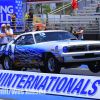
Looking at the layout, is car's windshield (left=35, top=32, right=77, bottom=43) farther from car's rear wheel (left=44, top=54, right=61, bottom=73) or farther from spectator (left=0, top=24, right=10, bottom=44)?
spectator (left=0, top=24, right=10, bottom=44)

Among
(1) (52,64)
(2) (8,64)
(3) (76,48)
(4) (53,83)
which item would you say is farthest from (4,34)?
(4) (53,83)

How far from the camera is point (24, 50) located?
32.9 ft

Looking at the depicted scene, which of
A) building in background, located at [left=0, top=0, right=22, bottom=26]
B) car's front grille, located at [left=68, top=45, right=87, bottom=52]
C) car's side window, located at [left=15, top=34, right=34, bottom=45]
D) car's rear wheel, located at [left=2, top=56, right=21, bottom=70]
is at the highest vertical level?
building in background, located at [left=0, top=0, right=22, bottom=26]

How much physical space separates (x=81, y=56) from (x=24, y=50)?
2.03 m

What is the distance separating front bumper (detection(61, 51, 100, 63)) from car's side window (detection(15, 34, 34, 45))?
1.64 metres

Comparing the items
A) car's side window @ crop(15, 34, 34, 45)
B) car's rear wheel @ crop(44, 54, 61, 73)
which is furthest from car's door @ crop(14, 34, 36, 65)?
car's rear wheel @ crop(44, 54, 61, 73)

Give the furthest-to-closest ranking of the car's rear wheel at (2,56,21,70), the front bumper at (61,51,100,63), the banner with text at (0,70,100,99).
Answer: the car's rear wheel at (2,56,21,70) < the front bumper at (61,51,100,63) < the banner with text at (0,70,100,99)

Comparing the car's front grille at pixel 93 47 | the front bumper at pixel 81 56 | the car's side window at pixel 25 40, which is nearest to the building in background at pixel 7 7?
the car's side window at pixel 25 40

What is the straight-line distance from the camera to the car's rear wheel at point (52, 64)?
351 inches

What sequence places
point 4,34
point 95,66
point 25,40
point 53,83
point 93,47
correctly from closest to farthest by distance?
1. point 53,83
2. point 93,47
3. point 95,66
4. point 25,40
5. point 4,34

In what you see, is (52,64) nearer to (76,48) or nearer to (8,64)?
(76,48)

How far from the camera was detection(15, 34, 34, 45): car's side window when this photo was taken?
10069 millimetres

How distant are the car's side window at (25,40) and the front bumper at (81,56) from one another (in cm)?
164

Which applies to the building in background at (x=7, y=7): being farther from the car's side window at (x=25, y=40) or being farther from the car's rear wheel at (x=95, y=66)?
the car's rear wheel at (x=95, y=66)
